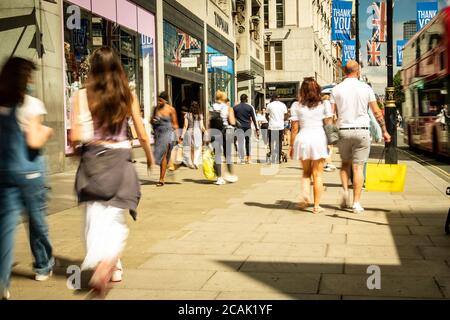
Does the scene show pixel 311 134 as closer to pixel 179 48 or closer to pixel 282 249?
pixel 282 249

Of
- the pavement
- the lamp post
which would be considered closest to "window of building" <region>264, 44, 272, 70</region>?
the lamp post

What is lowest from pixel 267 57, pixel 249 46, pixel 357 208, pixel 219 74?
pixel 357 208

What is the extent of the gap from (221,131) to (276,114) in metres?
4.07

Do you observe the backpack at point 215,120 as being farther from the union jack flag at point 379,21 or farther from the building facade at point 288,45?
the building facade at point 288,45

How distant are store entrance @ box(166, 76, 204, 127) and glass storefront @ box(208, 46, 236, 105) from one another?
1349mm

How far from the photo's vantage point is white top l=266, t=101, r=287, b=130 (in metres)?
15.4

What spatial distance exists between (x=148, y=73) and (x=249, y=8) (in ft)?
76.9

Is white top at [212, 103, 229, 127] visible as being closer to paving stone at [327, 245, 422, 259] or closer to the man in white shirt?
the man in white shirt

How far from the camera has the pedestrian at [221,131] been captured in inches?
447

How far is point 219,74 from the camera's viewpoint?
32.7 m

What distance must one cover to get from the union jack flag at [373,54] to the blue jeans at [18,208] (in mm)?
21753

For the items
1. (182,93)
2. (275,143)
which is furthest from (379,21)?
(182,93)

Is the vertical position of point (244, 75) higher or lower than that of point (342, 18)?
lower
